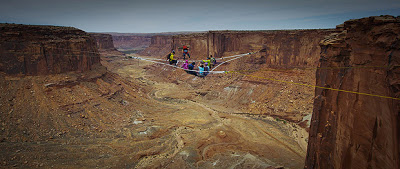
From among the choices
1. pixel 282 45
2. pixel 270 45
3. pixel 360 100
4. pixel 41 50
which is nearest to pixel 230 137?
pixel 360 100

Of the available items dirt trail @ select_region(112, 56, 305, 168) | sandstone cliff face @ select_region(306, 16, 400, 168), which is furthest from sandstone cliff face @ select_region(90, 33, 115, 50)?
sandstone cliff face @ select_region(306, 16, 400, 168)

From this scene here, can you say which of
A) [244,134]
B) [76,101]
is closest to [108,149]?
[76,101]

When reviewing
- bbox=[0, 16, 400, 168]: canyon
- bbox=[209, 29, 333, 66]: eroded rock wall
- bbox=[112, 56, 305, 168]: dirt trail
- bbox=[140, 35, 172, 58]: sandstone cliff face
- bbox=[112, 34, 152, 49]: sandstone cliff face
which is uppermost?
bbox=[112, 34, 152, 49]: sandstone cliff face

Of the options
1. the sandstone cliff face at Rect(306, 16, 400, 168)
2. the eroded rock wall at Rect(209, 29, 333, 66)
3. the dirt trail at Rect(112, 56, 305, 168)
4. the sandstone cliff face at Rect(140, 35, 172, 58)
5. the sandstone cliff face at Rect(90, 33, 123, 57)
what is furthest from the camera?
the sandstone cliff face at Rect(140, 35, 172, 58)

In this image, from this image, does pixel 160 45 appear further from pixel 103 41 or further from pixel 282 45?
pixel 282 45

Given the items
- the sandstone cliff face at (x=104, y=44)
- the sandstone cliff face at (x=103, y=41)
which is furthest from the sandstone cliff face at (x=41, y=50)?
the sandstone cliff face at (x=103, y=41)

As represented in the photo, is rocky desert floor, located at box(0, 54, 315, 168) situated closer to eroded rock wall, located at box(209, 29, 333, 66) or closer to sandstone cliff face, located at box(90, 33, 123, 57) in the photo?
eroded rock wall, located at box(209, 29, 333, 66)

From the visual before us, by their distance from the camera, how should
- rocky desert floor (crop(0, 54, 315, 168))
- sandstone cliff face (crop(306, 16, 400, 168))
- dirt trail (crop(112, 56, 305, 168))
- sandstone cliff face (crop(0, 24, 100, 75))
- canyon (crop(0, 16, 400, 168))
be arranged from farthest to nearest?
sandstone cliff face (crop(0, 24, 100, 75))
dirt trail (crop(112, 56, 305, 168))
rocky desert floor (crop(0, 54, 315, 168))
canyon (crop(0, 16, 400, 168))
sandstone cliff face (crop(306, 16, 400, 168))
